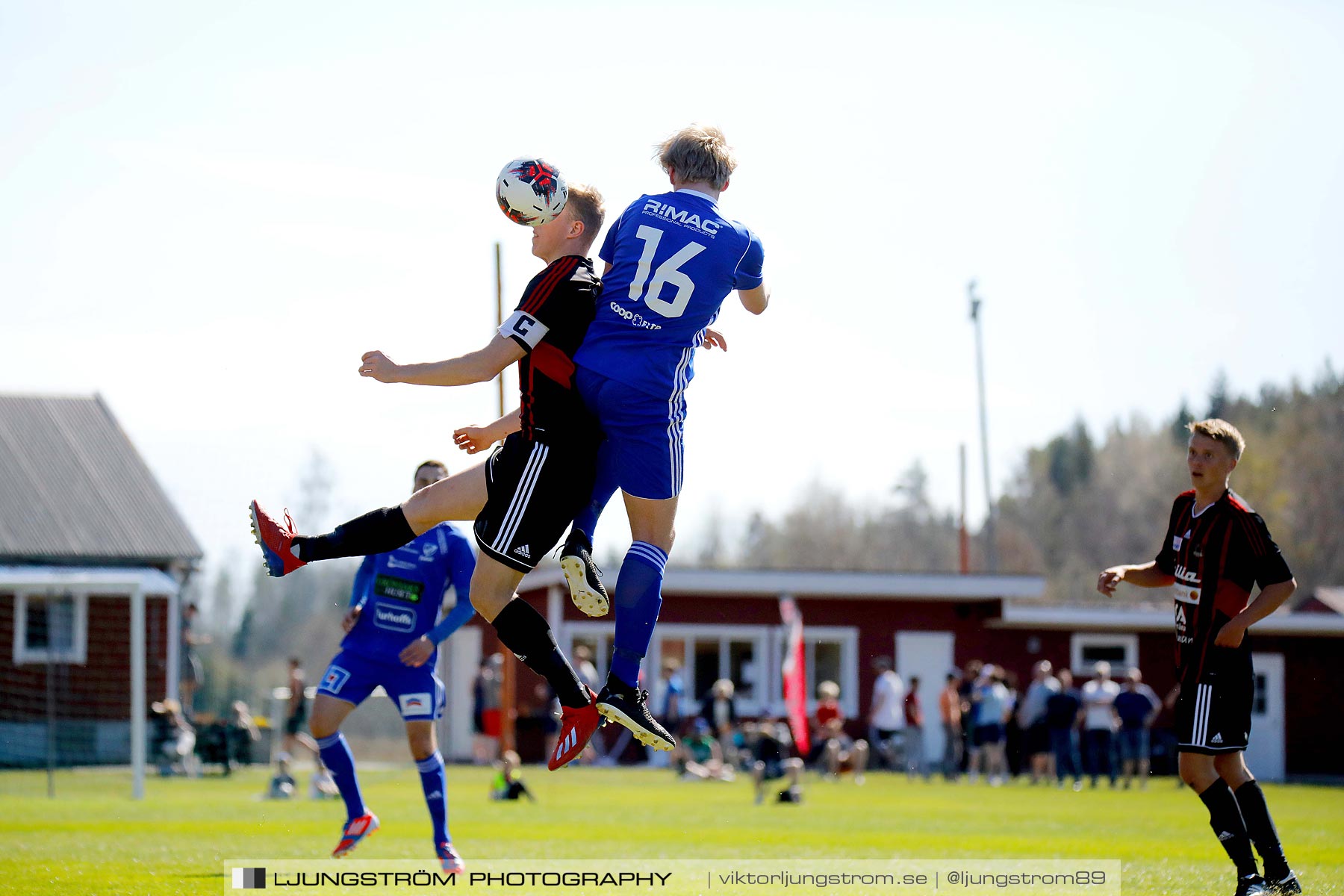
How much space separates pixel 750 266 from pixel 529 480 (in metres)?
1.27

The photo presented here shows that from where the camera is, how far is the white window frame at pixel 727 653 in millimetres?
36469

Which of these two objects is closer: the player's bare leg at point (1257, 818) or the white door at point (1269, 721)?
the player's bare leg at point (1257, 818)

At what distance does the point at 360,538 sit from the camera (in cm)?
650

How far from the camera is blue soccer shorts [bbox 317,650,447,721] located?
9.46 metres

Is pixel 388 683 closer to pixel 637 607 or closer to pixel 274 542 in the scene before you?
pixel 274 542

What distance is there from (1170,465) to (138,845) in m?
82.9

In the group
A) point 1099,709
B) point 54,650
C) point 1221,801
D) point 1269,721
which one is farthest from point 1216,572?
point 1269,721

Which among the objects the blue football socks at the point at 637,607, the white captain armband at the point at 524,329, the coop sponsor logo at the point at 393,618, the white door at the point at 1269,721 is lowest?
the white door at the point at 1269,721

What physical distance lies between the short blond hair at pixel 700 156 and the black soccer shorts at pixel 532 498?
121cm

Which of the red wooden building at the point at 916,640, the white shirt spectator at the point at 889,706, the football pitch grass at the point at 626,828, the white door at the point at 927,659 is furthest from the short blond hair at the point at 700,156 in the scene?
the white door at the point at 927,659

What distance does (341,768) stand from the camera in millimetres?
9320

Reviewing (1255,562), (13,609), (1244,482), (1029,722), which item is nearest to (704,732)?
(1029,722)

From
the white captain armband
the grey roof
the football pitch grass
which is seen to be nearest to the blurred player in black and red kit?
the football pitch grass

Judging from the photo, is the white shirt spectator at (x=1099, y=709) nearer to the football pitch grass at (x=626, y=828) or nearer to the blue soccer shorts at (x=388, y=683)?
the football pitch grass at (x=626, y=828)
